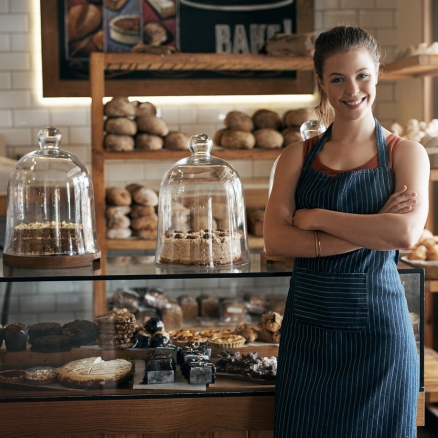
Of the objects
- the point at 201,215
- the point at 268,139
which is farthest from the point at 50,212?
the point at 268,139

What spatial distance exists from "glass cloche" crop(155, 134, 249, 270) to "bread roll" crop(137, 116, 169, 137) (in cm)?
173

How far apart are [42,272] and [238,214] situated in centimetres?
66

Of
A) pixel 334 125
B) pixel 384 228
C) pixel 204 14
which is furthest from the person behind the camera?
pixel 204 14

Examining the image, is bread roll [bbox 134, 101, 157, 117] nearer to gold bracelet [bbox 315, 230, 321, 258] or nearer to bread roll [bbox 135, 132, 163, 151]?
bread roll [bbox 135, 132, 163, 151]

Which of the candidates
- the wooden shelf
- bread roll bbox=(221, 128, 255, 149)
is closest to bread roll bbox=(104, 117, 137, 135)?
bread roll bbox=(221, 128, 255, 149)

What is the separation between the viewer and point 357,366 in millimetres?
1921

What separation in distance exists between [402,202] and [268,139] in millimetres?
2276

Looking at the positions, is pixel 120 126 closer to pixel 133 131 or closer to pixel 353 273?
pixel 133 131

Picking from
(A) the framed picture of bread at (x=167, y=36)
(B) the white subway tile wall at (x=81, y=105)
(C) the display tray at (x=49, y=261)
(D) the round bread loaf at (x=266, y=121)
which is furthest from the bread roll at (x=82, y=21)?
(C) the display tray at (x=49, y=261)

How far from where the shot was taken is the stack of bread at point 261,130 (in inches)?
160

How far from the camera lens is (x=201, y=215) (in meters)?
2.25

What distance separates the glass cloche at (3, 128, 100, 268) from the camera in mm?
2203

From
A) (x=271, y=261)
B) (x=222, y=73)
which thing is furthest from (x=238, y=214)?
(x=222, y=73)

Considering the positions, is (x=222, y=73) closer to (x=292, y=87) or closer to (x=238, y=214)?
(x=292, y=87)
